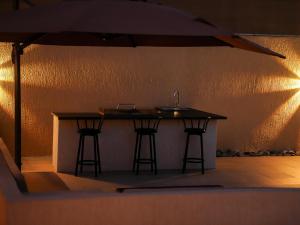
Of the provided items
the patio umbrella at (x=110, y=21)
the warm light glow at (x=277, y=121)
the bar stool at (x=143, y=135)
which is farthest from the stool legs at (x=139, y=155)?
the patio umbrella at (x=110, y=21)

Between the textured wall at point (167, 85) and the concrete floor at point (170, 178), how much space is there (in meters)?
0.95

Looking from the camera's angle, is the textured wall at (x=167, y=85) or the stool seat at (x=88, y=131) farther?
the textured wall at (x=167, y=85)

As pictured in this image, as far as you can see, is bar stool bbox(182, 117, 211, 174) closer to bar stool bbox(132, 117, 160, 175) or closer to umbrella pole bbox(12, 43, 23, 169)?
bar stool bbox(132, 117, 160, 175)

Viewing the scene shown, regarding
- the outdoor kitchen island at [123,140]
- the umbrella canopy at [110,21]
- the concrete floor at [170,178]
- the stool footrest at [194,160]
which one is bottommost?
the concrete floor at [170,178]

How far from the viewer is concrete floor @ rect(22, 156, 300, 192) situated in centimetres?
741

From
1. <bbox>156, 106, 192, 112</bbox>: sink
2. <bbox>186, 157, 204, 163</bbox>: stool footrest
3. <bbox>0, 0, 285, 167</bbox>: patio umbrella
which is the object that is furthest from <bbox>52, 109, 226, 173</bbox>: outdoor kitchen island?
<bbox>0, 0, 285, 167</bbox>: patio umbrella

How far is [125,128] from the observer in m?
8.49

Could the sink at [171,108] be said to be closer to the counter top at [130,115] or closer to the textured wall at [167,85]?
the textured wall at [167,85]

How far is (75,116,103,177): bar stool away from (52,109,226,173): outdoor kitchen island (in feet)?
0.25

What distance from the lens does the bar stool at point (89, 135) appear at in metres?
7.98

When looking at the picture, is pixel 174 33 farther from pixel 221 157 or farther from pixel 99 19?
pixel 221 157

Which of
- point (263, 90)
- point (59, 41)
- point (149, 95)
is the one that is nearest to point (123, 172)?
point (149, 95)

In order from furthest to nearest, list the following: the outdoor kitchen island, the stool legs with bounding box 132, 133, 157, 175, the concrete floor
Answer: the stool legs with bounding box 132, 133, 157, 175 → the outdoor kitchen island → the concrete floor

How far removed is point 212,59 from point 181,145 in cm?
211
